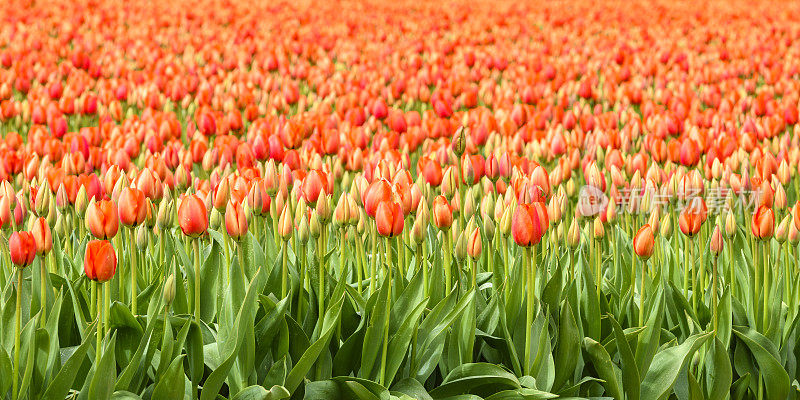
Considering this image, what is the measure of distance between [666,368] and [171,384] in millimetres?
1282

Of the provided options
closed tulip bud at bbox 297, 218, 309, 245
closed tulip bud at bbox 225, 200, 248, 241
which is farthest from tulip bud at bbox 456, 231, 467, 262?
closed tulip bud at bbox 225, 200, 248, 241

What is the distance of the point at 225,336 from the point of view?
2256 millimetres

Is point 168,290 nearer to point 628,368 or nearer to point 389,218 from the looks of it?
point 389,218

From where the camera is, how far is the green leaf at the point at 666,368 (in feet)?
7.57

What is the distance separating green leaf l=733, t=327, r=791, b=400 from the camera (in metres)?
2.41

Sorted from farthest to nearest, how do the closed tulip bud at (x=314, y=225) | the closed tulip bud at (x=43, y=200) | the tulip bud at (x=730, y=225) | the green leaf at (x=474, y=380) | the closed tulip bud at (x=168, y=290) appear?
the closed tulip bud at (x=43, y=200) < the tulip bud at (x=730, y=225) < the closed tulip bud at (x=314, y=225) < the green leaf at (x=474, y=380) < the closed tulip bud at (x=168, y=290)

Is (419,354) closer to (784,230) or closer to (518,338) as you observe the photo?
(518,338)

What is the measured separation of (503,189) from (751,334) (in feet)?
4.08

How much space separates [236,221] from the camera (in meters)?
2.32

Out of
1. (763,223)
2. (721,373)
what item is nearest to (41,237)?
(721,373)

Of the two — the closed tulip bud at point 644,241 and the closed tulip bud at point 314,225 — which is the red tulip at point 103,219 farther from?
the closed tulip bud at point 644,241

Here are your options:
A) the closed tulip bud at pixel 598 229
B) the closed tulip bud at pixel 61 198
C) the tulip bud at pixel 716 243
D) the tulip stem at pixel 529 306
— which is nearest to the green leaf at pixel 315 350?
the tulip stem at pixel 529 306

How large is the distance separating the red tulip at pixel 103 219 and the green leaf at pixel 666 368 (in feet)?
4.77

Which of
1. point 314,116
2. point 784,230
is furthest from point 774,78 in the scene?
point 784,230
